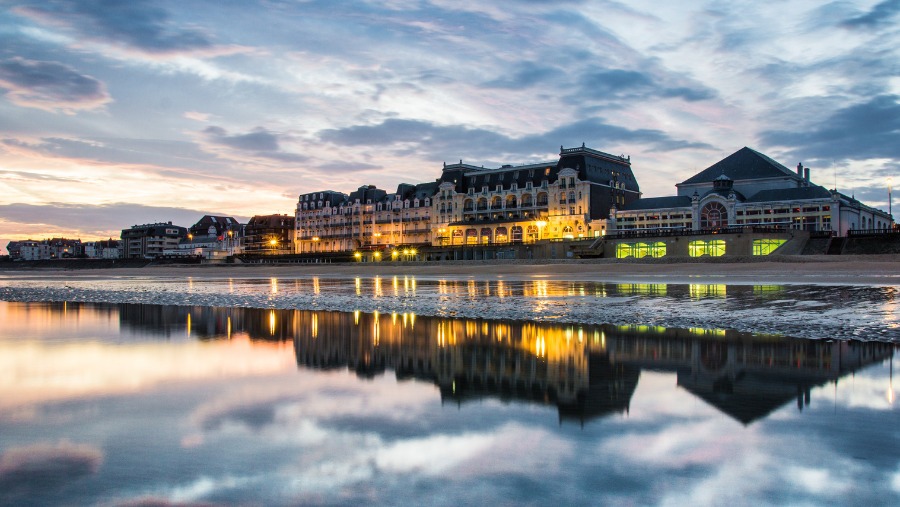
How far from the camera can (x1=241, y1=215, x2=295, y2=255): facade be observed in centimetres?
18050

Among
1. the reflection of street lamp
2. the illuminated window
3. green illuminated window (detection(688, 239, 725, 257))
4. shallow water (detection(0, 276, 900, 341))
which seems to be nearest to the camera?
shallow water (detection(0, 276, 900, 341))

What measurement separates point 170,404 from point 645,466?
669cm

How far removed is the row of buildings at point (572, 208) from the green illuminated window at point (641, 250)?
14 cm

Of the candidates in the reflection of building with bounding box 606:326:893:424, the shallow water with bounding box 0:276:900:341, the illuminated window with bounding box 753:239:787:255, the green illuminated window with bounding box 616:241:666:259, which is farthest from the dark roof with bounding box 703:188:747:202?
the reflection of building with bounding box 606:326:893:424

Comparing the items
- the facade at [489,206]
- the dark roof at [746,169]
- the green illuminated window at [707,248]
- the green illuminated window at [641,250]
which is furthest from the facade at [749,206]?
the facade at [489,206]

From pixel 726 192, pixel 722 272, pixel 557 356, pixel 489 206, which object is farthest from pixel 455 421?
pixel 489 206

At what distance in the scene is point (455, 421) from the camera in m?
8.19

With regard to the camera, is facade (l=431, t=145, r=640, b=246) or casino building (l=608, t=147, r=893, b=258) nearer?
casino building (l=608, t=147, r=893, b=258)

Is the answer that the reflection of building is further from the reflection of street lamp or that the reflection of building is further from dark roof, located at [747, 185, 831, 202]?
the reflection of street lamp

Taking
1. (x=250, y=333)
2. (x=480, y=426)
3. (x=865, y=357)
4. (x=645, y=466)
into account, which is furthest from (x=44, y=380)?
(x=865, y=357)

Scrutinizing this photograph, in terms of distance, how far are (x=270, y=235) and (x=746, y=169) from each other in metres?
125

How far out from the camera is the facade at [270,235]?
180500 mm

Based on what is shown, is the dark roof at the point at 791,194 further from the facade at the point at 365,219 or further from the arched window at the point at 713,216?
the facade at the point at 365,219

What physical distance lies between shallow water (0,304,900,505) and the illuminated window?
7362 cm
